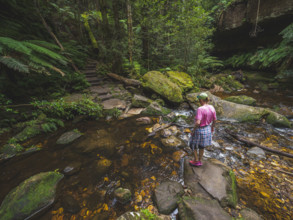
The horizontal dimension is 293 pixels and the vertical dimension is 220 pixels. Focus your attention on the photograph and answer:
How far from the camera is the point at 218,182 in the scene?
2338mm

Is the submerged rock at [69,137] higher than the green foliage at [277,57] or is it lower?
lower

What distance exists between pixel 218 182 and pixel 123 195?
73.6 inches

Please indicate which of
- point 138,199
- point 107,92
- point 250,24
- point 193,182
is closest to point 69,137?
point 138,199

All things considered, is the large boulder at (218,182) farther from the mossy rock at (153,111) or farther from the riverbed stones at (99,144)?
the mossy rock at (153,111)

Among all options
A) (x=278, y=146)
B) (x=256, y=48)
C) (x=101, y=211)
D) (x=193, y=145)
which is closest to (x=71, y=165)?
(x=101, y=211)

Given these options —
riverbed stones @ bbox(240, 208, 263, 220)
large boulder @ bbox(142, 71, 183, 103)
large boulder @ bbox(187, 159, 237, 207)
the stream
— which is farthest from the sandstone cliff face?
riverbed stones @ bbox(240, 208, 263, 220)

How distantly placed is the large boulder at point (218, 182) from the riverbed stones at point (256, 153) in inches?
47.3

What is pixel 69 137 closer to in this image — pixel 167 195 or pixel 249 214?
pixel 167 195

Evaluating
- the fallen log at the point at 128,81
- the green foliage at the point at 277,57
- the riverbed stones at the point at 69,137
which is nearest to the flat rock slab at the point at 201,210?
the riverbed stones at the point at 69,137

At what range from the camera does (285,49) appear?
25.2 ft

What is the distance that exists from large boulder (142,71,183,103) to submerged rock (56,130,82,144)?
4.13 metres

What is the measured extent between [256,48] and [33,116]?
17966 mm

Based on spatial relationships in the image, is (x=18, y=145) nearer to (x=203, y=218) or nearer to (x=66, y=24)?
(x=203, y=218)

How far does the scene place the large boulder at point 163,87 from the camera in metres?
6.32
